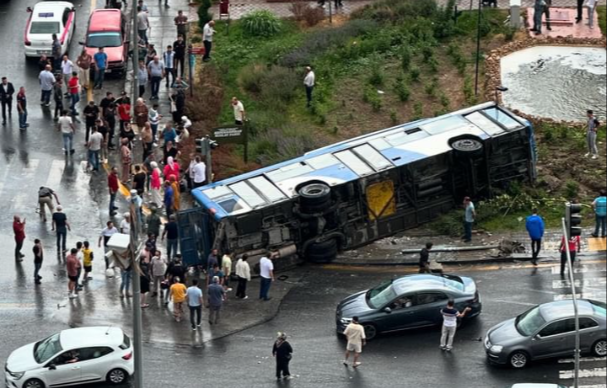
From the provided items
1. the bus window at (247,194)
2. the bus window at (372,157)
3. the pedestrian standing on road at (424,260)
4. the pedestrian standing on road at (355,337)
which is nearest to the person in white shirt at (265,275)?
the bus window at (247,194)

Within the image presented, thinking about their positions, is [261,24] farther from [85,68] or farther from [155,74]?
[85,68]

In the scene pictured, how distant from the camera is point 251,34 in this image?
183 feet

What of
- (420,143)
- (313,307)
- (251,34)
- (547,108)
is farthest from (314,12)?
(313,307)

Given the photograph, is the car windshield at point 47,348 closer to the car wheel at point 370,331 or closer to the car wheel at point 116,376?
the car wheel at point 116,376

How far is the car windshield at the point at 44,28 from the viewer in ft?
174

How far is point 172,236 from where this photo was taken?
132ft

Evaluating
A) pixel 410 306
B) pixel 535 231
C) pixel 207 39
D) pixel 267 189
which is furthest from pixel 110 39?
pixel 410 306

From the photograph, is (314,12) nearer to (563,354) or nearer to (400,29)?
(400,29)

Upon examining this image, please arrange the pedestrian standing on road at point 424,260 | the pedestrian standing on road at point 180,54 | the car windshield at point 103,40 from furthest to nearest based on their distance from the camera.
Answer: the car windshield at point 103,40 < the pedestrian standing on road at point 180,54 < the pedestrian standing on road at point 424,260

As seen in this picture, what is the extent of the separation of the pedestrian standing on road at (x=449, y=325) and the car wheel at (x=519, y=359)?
1.64 metres

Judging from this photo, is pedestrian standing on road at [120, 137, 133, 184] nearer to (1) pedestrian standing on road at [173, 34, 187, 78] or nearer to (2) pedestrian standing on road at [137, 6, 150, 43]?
(1) pedestrian standing on road at [173, 34, 187, 78]

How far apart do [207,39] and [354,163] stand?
538 inches

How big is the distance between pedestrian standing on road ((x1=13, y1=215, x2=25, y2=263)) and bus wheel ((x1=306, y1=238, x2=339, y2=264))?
7.63 meters

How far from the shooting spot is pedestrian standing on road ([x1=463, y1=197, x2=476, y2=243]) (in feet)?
133
